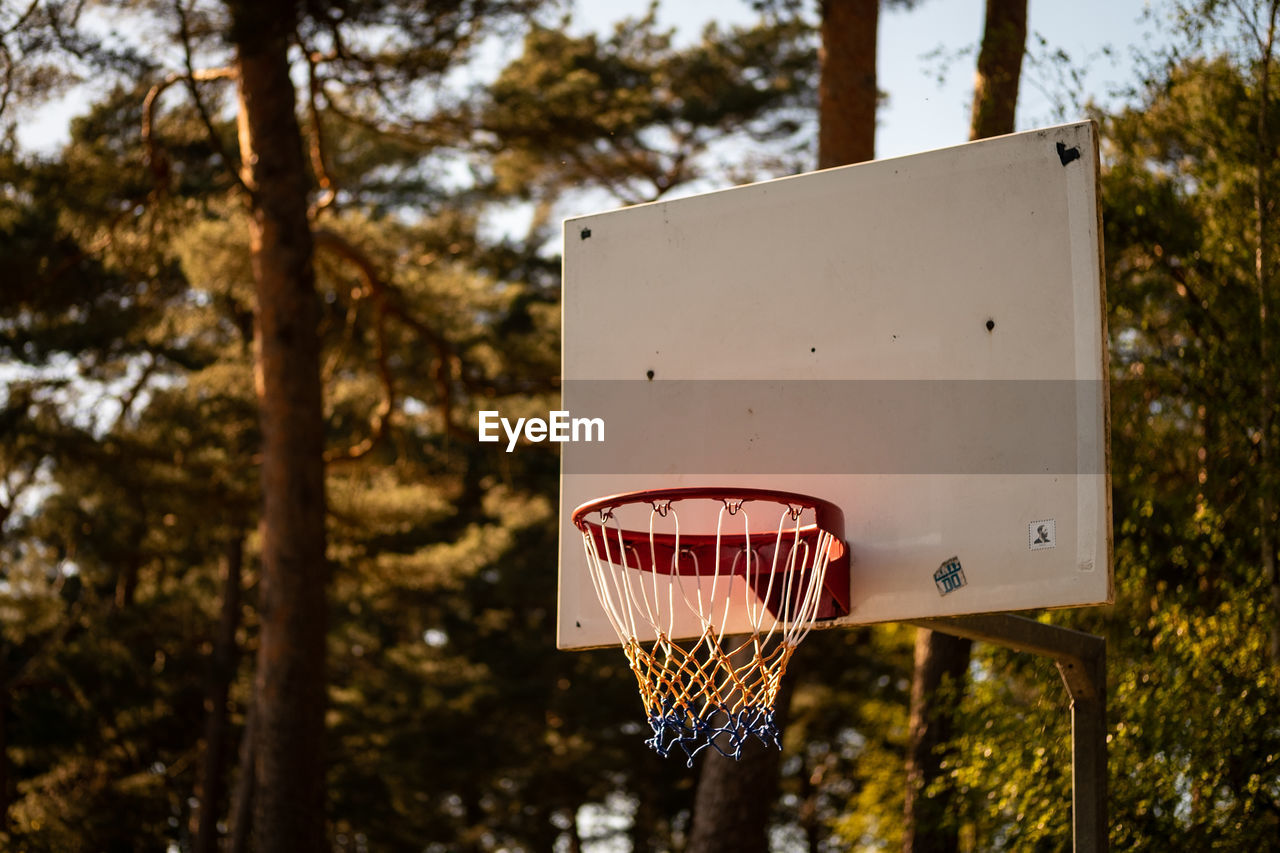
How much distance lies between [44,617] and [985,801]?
13432mm

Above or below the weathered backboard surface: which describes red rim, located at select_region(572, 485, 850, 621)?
below

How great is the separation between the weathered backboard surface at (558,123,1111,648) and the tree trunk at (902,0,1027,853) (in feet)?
12.4

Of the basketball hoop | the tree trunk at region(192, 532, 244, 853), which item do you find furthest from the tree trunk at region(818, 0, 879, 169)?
the tree trunk at region(192, 532, 244, 853)

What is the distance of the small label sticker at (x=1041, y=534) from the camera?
169 inches

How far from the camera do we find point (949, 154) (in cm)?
484

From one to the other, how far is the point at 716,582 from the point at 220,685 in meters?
14.5

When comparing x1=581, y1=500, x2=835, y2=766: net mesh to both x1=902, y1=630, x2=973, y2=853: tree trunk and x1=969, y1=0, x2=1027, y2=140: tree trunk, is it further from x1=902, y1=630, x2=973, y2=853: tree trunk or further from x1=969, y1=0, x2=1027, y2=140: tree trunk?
x1=969, y1=0, x2=1027, y2=140: tree trunk

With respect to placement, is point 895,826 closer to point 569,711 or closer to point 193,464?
point 193,464

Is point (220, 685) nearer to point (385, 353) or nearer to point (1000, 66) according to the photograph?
point (385, 353)

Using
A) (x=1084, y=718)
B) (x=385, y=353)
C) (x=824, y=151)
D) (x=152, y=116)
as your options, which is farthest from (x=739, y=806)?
(x=152, y=116)

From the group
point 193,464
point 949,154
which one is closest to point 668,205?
point 949,154

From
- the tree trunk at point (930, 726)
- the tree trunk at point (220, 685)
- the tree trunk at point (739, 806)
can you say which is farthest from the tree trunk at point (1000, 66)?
the tree trunk at point (220, 685)

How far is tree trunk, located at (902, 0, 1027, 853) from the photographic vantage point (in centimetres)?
855

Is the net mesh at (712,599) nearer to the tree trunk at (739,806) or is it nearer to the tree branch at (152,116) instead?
the tree trunk at (739,806)
